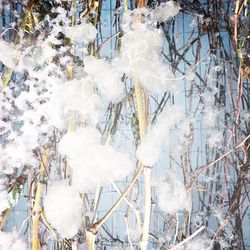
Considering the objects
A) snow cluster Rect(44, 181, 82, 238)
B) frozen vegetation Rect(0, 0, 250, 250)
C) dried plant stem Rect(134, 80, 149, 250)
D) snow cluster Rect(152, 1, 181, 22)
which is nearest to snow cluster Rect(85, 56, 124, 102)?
frozen vegetation Rect(0, 0, 250, 250)

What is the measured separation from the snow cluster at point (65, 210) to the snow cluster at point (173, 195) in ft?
1.01

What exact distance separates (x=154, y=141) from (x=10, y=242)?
→ 59 centimetres

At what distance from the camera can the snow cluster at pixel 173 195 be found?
3.98ft

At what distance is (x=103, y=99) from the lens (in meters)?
1.17

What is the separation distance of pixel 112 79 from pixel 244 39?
1.56 feet

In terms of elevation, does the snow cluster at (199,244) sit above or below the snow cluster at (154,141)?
below

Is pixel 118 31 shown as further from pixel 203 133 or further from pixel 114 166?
pixel 203 133

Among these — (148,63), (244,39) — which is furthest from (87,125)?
(244,39)

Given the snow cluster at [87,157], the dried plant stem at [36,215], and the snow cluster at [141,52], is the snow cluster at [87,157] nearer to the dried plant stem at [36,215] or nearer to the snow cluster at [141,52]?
the dried plant stem at [36,215]

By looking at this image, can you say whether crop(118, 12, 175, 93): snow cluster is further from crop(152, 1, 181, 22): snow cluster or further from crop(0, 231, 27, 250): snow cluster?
crop(0, 231, 27, 250): snow cluster

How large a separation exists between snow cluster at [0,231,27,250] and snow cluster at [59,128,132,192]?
1.02 feet

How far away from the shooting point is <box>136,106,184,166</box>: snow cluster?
3.41 feet

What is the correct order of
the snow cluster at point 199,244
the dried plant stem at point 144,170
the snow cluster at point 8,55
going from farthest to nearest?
the snow cluster at point 199,244, the snow cluster at point 8,55, the dried plant stem at point 144,170

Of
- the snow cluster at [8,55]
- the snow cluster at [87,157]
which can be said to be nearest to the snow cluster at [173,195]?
the snow cluster at [87,157]
